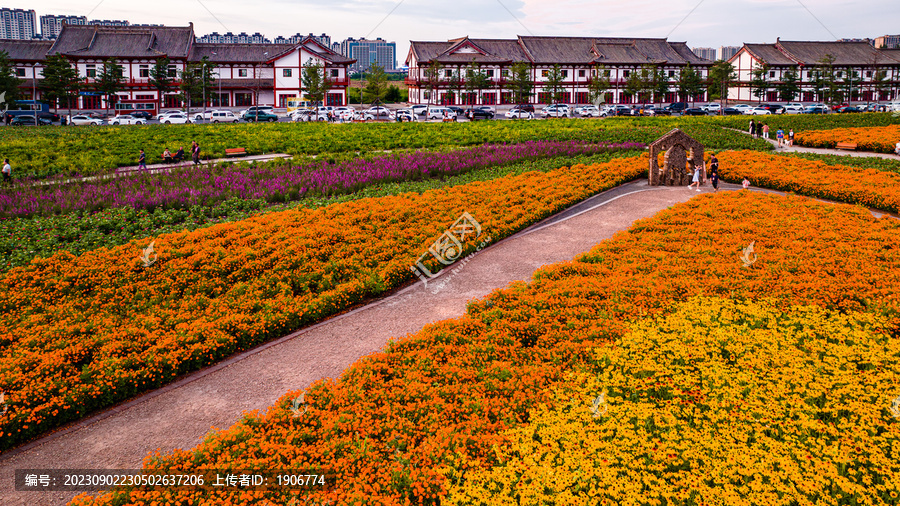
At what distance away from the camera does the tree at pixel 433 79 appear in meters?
75.5

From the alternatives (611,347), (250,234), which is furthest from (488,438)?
(250,234)

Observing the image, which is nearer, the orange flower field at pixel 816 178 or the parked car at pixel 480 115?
the orange flower field at pixel 816 178

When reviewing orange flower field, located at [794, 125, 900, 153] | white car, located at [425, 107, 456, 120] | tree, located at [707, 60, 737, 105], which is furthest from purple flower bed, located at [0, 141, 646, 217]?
tree, located at [707, 60, 737, 105]

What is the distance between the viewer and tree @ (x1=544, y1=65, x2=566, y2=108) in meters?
74.1

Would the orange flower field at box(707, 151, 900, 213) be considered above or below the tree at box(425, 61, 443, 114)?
below

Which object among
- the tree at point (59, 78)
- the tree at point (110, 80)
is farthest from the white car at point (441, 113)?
the tree at point (59, 78)

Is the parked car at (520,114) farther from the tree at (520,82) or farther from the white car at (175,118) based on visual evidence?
the white car at (175,118)

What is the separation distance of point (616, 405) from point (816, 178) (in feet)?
61.0

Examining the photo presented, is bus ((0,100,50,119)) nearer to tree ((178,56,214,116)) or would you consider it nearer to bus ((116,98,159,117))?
bus ((116,98,159,117))

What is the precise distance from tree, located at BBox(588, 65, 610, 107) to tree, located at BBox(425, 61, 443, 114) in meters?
19.0

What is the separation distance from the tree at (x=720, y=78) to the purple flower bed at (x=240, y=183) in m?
53.3

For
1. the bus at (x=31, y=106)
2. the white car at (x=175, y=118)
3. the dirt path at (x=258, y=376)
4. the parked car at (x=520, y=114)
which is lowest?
the dirt path at (x=258, y=376)

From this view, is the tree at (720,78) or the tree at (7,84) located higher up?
the tree at (720,78)

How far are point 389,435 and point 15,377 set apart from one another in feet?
18.2
